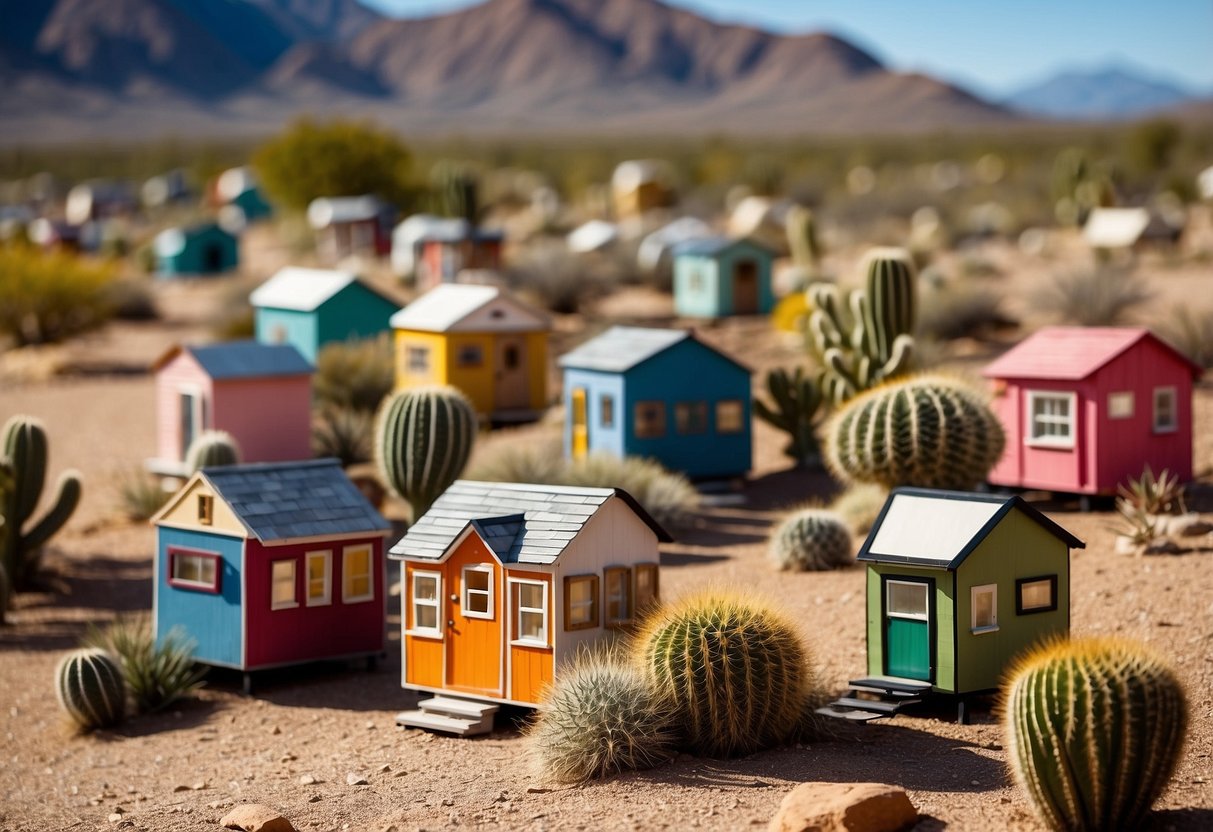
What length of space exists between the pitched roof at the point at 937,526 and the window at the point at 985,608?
0.39m

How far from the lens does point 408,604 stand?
15.1m

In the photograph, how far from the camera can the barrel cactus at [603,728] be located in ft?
41.6

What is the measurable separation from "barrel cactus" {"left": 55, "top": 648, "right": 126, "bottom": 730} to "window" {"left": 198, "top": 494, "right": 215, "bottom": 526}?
1496 mm

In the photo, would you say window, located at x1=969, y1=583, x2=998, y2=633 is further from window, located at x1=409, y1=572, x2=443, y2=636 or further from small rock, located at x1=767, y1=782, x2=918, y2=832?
window, located at x1=409, y1=572, x2=443, y2=636

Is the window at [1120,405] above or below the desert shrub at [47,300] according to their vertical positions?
below

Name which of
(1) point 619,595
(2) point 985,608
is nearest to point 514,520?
(1) point 619,595

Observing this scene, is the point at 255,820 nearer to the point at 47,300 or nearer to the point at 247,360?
the point at 247,360

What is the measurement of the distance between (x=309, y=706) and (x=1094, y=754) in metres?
7.80

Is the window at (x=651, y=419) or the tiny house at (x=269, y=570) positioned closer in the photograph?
the tiny house at (x=269, y=570)

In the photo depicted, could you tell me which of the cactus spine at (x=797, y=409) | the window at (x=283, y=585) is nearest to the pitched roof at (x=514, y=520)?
the window at (x=283, y=585)

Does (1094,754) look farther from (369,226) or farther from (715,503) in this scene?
(369,226)

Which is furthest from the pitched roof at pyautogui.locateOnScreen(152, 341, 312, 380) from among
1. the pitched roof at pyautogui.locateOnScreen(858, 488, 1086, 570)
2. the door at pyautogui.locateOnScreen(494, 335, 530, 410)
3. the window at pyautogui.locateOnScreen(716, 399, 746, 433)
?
the pitched roof at pyautogui.locateOnScreen(858, 488, 1086, 570)

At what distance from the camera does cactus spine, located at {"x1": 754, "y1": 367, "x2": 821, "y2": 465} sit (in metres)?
24.7

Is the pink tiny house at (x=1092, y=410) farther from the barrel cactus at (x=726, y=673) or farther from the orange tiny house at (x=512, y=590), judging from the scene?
the barrel cactus at (x=726, y=673)
